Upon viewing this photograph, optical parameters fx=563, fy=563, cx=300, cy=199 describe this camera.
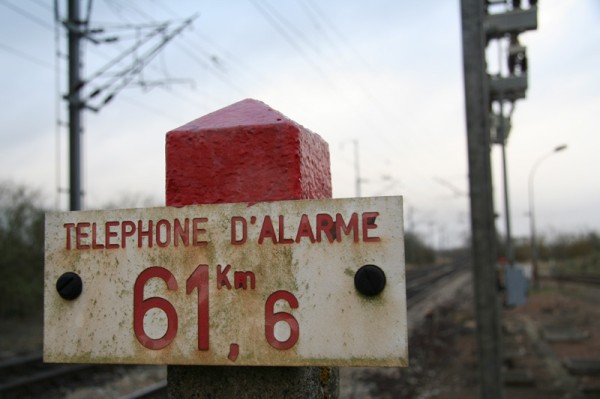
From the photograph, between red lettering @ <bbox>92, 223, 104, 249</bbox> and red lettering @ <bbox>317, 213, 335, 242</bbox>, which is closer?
red lettering @ <bbox>317, 213, 335, 242</bbox>

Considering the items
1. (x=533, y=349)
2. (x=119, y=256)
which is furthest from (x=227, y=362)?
(x=533, y=349)

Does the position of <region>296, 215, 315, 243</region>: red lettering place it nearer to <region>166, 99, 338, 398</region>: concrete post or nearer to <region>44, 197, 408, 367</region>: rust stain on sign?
<region>44, 197, 408, 367</region>: rust stain on sign

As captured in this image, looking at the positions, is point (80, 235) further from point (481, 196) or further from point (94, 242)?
point (481, 196)

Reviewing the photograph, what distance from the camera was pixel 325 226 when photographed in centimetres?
129

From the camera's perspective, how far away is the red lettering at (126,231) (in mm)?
1394

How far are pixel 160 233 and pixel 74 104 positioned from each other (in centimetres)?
1086

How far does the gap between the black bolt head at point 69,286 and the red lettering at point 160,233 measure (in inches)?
9.0

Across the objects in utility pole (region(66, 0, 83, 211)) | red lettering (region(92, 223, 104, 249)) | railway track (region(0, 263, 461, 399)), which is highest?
utility pole (region(66, 0, 83, 211))

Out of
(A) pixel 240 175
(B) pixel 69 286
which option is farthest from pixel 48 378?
(A) pixel 240 175

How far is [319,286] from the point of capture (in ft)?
4.21

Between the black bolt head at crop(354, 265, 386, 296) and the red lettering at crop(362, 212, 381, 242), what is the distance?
62 mm

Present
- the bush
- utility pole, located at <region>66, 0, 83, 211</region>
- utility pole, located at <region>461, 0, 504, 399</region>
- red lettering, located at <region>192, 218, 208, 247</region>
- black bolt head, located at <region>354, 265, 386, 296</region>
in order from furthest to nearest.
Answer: the bush → utility pole, located at <region>66, 0, 83, 211</region> → utility pole, located at <region>461, 0, 504, 399</region> → red lettering, located at <region>192, 218, 208, 247</region> → black bolt head, located at <region>354, 265, 386, 296</region>

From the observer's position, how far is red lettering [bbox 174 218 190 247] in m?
1.35

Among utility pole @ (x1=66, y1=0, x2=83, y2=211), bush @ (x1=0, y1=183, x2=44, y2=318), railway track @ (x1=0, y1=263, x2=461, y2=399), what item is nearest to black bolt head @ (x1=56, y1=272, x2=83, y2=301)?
railway track @ (x1=0, y1=263, x2=461, y2=399)
